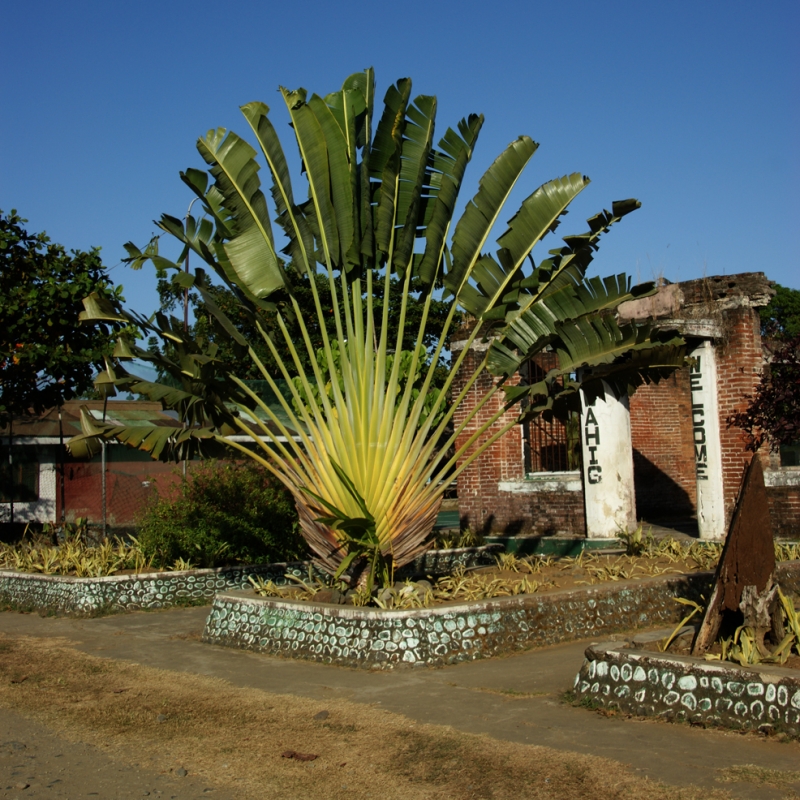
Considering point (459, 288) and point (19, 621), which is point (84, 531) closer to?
point (19, 621)

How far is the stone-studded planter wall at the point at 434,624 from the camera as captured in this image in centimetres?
816

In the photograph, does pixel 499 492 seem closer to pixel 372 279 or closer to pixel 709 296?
pixel 709 296

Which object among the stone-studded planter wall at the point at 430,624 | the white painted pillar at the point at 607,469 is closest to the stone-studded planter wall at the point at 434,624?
the stone-studded planter wall at the point at 430,624

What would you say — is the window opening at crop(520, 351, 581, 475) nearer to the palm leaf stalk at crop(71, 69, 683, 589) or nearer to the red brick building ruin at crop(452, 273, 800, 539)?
the red brick building ruin at crop(452, 273, 800, 539)

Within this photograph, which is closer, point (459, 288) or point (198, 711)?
point (198, 711)

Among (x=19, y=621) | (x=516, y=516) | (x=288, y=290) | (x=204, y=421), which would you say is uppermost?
(x=288, y=290)

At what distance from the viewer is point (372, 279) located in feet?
33.2

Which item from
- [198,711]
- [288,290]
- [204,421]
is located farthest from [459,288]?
[198,711]

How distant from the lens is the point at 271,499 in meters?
13.3

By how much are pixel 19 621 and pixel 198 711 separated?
19.5ft

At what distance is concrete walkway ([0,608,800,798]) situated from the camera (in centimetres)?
527

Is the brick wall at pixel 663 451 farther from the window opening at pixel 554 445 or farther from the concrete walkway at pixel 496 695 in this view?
the concrete walkway at pixel 496 695

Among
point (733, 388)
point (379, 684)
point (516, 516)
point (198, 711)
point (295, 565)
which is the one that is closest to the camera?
point (198, 711)

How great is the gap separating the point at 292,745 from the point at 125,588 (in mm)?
6685
